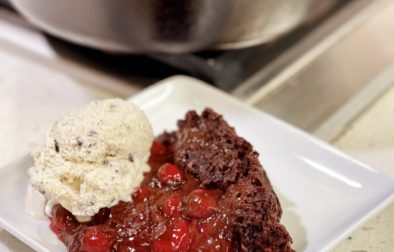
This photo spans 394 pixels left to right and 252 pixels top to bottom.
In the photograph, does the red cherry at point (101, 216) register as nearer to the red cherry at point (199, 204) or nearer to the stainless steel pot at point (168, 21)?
the red cherry at point (199, 204)

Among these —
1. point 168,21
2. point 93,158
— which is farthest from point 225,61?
point 93,158

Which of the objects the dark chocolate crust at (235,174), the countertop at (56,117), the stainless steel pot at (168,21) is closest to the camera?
the dark chocolate crust at (235,174)

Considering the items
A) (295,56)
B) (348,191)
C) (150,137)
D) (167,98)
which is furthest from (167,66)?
(348,191)

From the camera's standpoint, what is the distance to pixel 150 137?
2.89 ft

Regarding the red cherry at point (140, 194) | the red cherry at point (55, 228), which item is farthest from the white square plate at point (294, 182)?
the red cherry at point (140, 194)

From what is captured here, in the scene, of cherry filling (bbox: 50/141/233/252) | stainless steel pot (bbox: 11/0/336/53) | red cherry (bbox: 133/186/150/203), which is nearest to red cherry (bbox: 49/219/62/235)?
cherry filling (bbox: 50/141/233/252)

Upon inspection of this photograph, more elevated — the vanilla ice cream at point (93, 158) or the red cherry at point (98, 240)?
the vanilla ice cream at point (93, 158)

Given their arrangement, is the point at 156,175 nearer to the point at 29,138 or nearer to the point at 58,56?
the point at 29,138

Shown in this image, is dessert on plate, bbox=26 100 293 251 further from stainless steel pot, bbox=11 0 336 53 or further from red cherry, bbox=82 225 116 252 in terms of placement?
stainless steel pot, bbox=11 0 336 53

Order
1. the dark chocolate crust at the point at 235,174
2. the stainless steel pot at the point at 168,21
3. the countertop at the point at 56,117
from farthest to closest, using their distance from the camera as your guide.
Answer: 1. the stainless steel pot at the point at 168,21
2. the countertop at the point at 56,117
3. the dark chocolate crust at the point at 235,174

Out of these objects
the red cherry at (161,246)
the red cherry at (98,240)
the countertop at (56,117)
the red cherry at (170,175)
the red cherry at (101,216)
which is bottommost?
the red cherry at (98,240)

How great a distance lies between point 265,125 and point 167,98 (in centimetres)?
21

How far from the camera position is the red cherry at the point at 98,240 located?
75 cm

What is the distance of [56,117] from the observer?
1.17 m
